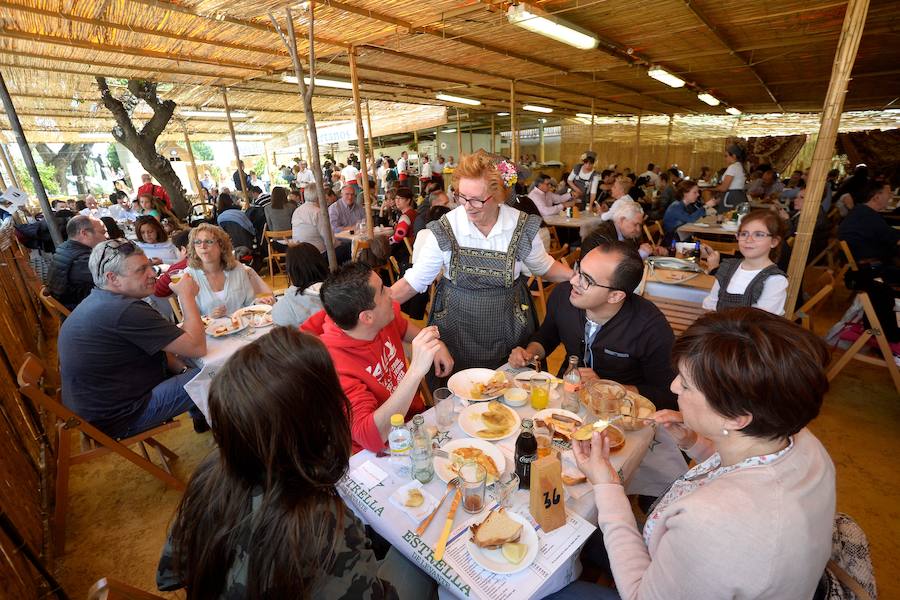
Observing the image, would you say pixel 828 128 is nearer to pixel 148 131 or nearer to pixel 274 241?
pixel 274 241

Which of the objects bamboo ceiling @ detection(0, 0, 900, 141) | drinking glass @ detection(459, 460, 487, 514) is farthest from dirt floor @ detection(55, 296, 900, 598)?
bamboo ceiling @ detection(0, 0, 900, 141)

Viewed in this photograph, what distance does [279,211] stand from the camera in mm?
7645

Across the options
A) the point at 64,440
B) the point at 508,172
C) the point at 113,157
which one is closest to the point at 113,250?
the point at 64,440

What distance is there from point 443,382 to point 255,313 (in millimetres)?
1793

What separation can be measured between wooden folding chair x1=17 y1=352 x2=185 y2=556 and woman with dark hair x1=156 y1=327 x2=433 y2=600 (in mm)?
1993

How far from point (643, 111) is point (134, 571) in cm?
1981

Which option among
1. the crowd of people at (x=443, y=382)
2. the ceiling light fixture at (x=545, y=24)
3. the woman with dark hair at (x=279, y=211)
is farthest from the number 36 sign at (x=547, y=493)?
the woman with dark hair at (x=279, y=211)

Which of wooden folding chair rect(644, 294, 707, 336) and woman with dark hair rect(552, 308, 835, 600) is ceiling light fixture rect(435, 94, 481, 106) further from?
woman with dark hair rect(552, 308, 835, 600)

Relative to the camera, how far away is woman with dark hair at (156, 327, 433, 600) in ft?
3.06

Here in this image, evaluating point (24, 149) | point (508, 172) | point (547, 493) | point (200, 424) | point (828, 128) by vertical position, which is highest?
point (24, 149)

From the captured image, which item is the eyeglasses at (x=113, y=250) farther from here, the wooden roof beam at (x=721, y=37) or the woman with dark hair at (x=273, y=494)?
the wooden roof beam at (x=721, y=37)

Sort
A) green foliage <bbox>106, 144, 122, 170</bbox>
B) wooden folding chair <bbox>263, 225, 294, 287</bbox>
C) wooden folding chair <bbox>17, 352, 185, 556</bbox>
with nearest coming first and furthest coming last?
wooden folding chair <bbox>17, 352, 185, 556</bbox> < wooden folding chair <bbox>263, 225, 294, 287</bbox> < green foliage <bbox>106, 144, 122, 170</bbox>

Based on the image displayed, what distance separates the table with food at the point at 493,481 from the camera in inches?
48.1

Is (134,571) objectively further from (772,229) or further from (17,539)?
(772,229)
